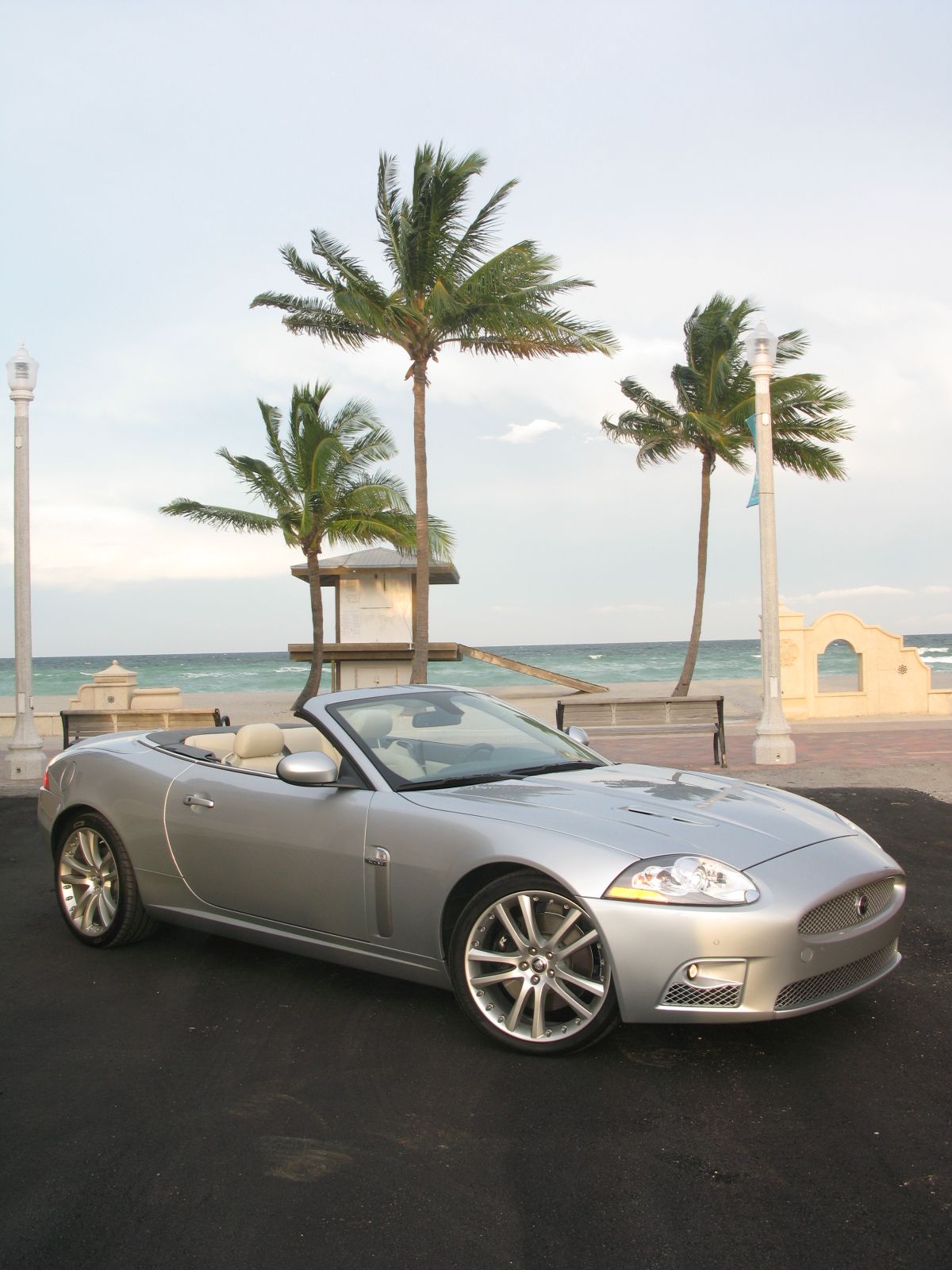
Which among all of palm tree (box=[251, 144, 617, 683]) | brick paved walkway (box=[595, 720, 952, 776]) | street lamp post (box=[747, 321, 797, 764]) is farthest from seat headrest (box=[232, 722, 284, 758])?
palm tree (box=[251, 144, 617, 683])

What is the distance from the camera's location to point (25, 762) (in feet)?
42.3

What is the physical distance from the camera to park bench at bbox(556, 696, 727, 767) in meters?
13.0

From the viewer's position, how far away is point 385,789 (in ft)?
14.1

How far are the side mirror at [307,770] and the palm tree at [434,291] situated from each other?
18438 millimetres

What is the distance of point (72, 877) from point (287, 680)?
69.0 meters

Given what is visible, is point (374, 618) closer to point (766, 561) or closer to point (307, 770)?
point (766, 561)

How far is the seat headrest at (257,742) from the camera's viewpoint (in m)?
5.09

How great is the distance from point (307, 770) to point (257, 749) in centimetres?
93

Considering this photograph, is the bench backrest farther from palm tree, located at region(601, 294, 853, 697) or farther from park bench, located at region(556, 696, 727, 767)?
palm tree, located at region(601, 294, 853, 697)

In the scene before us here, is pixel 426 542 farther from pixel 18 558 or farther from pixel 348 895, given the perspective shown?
pixel 348 895

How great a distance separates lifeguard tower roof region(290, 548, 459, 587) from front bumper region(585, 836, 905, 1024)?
944 inches

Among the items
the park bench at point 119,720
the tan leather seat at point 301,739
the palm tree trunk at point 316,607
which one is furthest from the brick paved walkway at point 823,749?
the palm tree trunk at point 316,607

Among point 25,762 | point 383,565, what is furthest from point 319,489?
point 25,762

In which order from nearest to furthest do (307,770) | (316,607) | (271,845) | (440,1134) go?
(440,1134) < (307,770) < (271,845) < (316,607)
